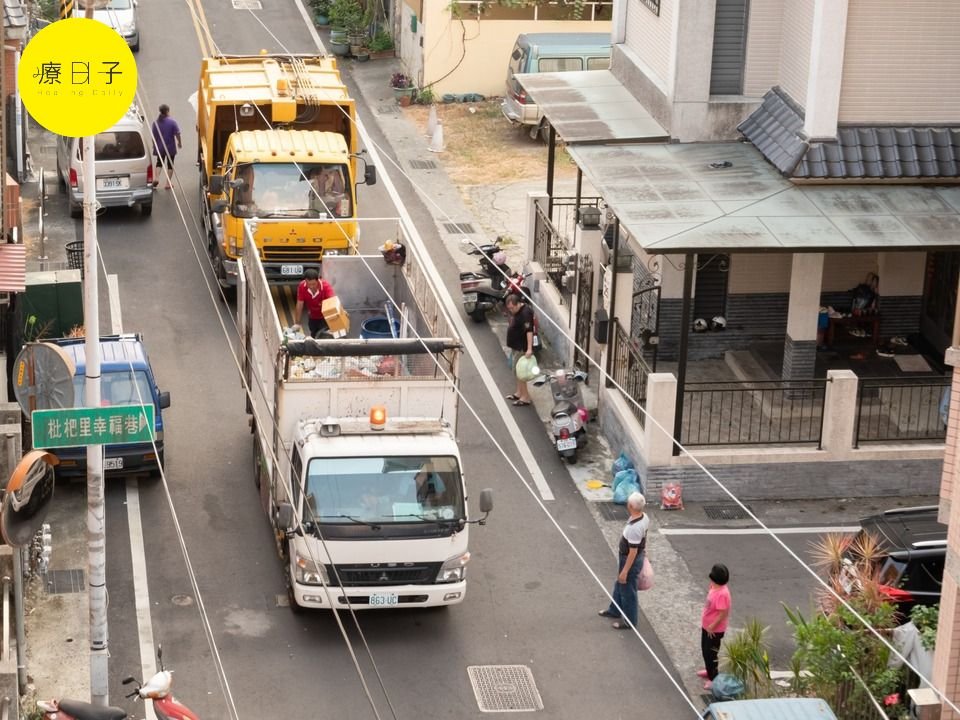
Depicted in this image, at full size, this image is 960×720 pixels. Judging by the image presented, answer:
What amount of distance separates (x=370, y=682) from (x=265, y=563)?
301cm

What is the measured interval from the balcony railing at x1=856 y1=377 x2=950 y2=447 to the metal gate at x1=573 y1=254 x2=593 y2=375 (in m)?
Answer: 4.23

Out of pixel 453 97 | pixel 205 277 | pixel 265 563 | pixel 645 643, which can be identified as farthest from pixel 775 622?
pixel 453 97

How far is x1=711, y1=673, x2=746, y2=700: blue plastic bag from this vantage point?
1681 cm

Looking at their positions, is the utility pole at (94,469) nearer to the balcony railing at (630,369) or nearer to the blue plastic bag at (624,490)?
the blue plastic bag at (624,490)

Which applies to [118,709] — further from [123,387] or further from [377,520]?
[123,387]

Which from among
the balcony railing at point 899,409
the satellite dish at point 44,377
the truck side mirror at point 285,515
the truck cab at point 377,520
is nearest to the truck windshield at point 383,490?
the truck cab at point 377,520

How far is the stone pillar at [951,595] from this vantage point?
46.8ft

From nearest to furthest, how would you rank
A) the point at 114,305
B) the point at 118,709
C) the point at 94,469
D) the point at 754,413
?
the point at 118,709 → the point at 94,469 → the point at 754,413 → the point at 114,305

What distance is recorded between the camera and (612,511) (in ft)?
71.0

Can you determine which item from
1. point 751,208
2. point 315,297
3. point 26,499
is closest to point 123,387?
point 315,297

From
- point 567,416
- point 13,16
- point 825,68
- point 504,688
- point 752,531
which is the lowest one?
point 504,688

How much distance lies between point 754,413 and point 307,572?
7.83m

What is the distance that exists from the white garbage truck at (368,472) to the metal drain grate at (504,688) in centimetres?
88

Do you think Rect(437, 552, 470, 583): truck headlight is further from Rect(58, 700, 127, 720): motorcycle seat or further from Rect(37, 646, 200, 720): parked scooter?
Rect(58, 700, 127, 720): motorcycle seat
